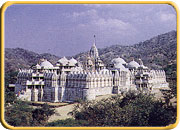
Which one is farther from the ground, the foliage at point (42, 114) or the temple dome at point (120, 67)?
the temple dome at point (120, 67)

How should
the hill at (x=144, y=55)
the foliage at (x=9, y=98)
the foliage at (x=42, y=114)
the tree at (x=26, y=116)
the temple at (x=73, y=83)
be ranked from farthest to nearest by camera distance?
the hill at (x=144, y=55) < the temple at (x=73, y=83) < the foliage at (x=9, y=98) < the foliage at (x=42, y=114) < the tree at (x=26, y=116)

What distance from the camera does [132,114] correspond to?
1505cm

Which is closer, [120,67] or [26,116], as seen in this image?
[26,116]

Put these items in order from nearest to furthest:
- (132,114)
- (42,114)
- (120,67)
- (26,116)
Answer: (132,114), (26,116), (42,114), (120,67)

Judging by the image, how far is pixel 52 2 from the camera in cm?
1232

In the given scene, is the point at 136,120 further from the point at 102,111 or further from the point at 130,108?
the point at 102,111

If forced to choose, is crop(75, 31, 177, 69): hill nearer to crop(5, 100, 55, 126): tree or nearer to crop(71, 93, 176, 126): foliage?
crop(71, 93, 176, 126): foliage

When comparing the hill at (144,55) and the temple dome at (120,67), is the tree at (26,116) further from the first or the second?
the hill at (144,55)

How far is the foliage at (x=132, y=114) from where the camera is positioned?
13.8 metres

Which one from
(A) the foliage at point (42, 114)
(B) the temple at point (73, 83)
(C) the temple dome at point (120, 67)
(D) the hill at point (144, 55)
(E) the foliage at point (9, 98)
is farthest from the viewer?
(D) the hill at point (144, 55)

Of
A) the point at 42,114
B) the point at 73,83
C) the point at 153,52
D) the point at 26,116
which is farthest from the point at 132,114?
the point at 153,52

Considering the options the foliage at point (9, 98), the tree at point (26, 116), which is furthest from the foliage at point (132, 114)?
the foliage at point (9, 98)

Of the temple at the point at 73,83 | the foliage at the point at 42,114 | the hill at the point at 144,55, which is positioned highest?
the hill at the point at 144,55

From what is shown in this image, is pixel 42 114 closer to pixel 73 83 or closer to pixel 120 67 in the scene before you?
pixel 73 83
